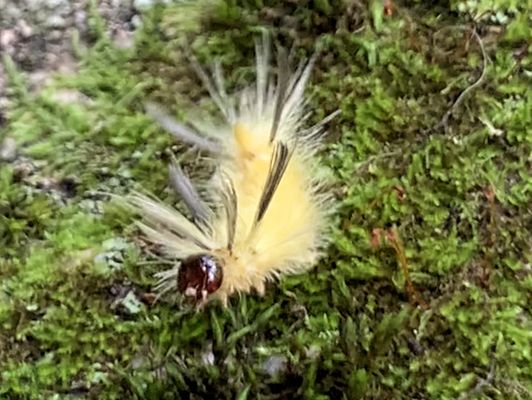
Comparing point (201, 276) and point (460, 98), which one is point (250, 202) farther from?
point (460, 98)

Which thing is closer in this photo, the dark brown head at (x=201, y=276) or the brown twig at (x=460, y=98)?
the dark brown head at (x=201, y=276)

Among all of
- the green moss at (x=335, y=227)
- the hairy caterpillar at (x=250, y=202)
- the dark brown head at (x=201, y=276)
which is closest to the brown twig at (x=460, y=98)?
the green moss at (x=335, y=227)

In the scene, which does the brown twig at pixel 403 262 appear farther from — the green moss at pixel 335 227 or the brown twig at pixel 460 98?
the brown twig at pixel 460 98

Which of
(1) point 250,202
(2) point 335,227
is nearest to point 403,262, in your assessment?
(2) point 335,227

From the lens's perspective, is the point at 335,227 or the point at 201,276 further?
the point at 335,227

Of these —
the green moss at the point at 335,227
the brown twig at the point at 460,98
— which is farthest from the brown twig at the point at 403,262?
the brown twig at the point at 460,98

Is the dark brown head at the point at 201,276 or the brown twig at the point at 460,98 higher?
the brown twig at the point at 460,98

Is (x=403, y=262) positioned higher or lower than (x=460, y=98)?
lower

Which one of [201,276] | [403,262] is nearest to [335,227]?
[403,262]
